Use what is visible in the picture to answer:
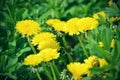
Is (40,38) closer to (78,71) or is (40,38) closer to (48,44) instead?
(48,44)

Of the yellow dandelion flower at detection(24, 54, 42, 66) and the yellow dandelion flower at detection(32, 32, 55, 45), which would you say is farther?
the yellow dandelion flower at detection(32, 32, 55, 45)

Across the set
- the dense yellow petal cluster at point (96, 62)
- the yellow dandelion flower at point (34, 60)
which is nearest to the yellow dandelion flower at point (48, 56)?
the yellow dandelion flower at point (34, 60)

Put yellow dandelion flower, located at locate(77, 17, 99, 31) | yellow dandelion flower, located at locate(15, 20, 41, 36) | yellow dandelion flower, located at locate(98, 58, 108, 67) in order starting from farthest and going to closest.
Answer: yellow dandelion flower, located at locate(15, 20, 41, 36), yellow dandelion flower, located at locate(77, 17, 99, 31), yellow dandelion flower, located at locate(98, 58, 108, 67)

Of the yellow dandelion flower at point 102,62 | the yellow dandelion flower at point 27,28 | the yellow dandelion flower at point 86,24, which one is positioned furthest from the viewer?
the yellow dandelion flower at point 27,28

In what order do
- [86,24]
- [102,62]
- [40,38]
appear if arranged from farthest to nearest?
[40,38]
[86,24]
[102,62]

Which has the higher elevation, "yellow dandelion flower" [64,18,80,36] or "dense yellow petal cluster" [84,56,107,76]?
"yellow dandelion flower" [64,18,80,36]

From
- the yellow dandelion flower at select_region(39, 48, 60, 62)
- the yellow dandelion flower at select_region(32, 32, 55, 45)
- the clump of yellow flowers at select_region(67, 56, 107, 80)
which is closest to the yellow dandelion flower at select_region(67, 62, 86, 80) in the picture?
the clump of yellow flowers at select_region(67, 56, 107, 80)

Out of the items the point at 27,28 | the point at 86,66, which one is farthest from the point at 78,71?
the point at 27,28

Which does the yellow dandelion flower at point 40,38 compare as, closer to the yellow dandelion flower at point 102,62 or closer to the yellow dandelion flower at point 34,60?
the yellow dandelion flower at point 34,60

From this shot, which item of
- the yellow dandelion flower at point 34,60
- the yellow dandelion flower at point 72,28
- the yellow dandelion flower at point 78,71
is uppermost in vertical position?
the yellow dandelion flower at point 72,28

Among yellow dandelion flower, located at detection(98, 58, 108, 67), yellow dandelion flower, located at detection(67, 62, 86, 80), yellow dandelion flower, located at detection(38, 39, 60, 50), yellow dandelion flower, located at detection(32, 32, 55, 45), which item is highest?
yellow dandelion flower, located at detection(32, 32, 55, 45)

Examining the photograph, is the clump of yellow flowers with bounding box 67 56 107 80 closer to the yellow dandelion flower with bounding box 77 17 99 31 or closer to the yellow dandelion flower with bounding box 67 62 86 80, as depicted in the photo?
the yellow dandelion flower with bounding box 67 62 86 80
